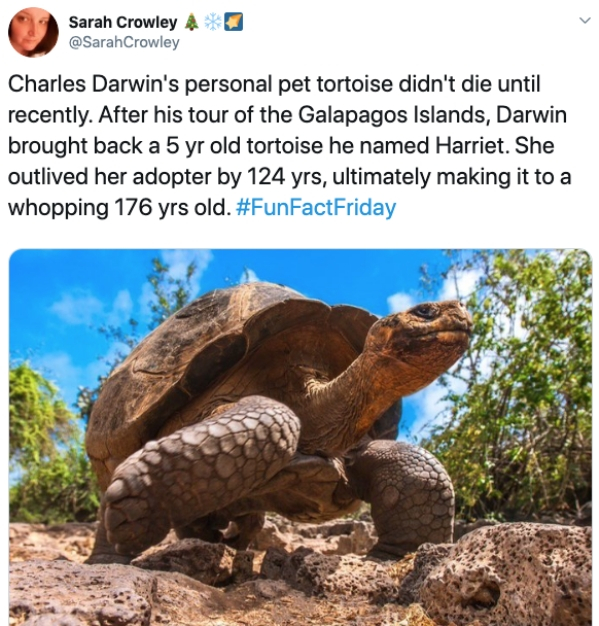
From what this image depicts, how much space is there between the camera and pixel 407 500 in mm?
4082

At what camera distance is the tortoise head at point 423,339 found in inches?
131

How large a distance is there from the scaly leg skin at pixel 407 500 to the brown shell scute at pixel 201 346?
2.33 feet

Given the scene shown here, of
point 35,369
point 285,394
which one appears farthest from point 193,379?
point 35,369

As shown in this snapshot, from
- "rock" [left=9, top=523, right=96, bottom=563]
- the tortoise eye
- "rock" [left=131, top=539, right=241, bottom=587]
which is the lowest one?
"rock" [left=9, top=523, right=96, bottom=563]

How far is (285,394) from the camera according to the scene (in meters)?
4.24

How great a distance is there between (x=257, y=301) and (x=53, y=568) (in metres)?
1.97

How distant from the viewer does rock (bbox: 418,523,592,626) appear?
2.08 meters

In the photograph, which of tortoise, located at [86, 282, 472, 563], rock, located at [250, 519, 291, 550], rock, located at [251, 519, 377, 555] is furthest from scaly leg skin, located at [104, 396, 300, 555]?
rock, located at [250, 519, 291, 550]

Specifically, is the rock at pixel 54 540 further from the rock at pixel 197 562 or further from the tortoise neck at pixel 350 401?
the tortoise neck at pixel 350 401

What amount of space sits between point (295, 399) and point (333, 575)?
1.22 meters
